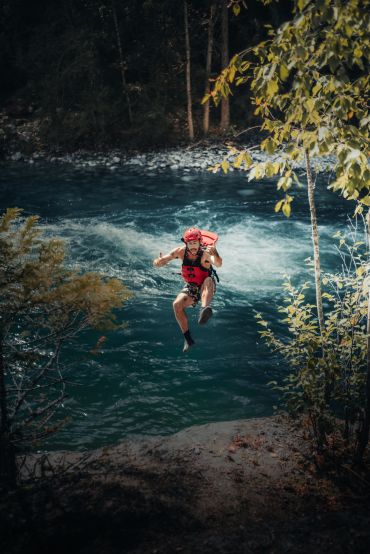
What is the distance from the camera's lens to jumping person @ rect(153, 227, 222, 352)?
21.8ft

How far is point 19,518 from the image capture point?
9.37 ft

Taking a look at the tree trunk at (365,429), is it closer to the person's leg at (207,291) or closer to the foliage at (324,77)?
the foliage at (324,77)

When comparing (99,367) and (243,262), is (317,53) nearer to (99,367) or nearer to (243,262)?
(99,367)

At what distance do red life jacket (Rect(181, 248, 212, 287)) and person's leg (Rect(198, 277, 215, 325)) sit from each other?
11 centimetres

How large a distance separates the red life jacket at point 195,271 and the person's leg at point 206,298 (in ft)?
0.37

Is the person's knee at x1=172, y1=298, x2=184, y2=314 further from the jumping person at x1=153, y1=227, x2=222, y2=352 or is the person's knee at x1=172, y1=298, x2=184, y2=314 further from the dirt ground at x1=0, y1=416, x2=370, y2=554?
the dirt ground at x1=0, y1=416, x2=370, y2=554

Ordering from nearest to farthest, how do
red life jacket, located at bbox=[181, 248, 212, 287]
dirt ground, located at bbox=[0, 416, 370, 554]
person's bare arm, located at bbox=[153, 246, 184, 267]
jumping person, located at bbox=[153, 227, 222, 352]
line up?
dirt ground, located at bbox=[0, 416, 370, 554], jumping person, located at bbox=[153, 227, 222, 352], person's bare arm, located at bbox=[153, 246, 184, 267], red life jacket, located at bbox=[181, 248, 212, 287]

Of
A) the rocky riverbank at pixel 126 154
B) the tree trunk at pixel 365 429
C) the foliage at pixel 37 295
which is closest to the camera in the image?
the foliage at pixel 37 295

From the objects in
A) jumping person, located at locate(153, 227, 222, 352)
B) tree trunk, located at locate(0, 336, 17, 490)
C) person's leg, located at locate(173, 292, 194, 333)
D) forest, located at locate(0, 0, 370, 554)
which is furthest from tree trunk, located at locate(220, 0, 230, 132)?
tree trunk, located at locate(0, 336, 17, 490)

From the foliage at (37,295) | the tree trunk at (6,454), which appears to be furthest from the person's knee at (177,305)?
the tree trunk at (6,454)

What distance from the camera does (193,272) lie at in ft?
22.6

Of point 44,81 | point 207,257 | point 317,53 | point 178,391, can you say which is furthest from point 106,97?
point 317,53

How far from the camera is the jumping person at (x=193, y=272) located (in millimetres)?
6645

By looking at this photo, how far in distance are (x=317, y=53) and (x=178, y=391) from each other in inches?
193
